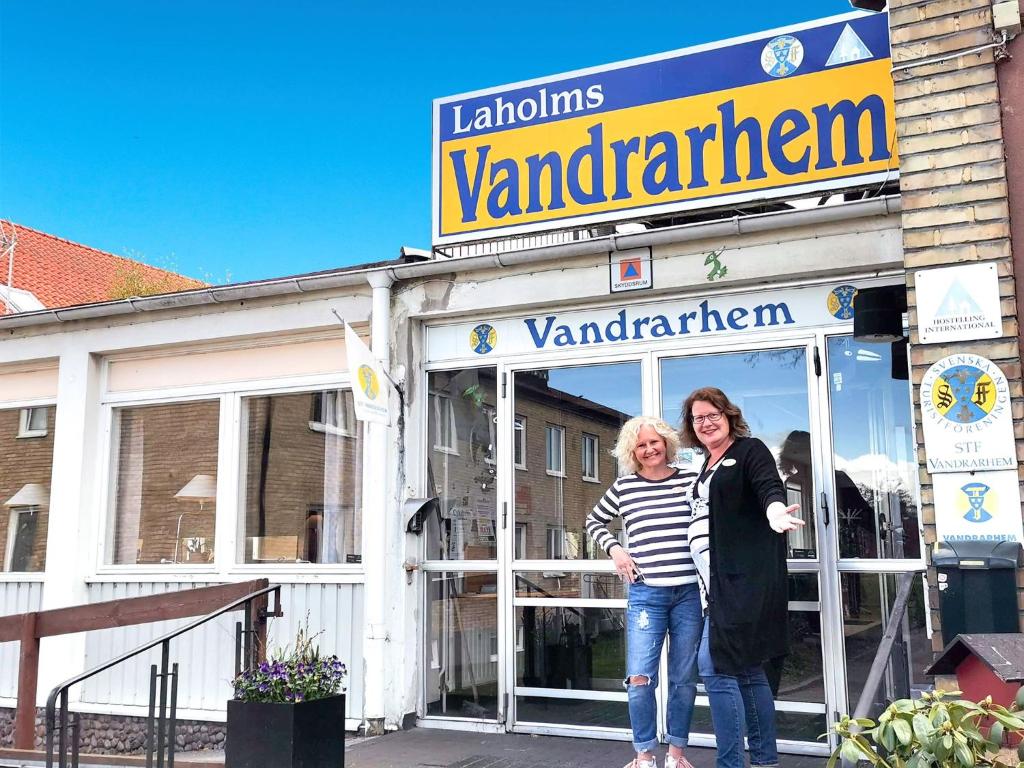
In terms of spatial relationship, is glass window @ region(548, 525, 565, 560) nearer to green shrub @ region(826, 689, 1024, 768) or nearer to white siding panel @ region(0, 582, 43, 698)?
green shrub @ region(826, 689, 1024, 768)

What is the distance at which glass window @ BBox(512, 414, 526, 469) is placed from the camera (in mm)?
6523

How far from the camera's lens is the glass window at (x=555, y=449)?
21.0 feet

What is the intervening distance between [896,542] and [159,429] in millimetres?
5333

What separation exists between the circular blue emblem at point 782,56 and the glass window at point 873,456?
164cm

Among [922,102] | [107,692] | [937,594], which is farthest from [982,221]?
[107,692]

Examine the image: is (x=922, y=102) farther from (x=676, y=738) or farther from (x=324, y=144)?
(x=324, y=144)

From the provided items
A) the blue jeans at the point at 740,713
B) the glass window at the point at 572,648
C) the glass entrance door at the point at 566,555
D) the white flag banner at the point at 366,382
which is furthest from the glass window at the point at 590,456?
the blue jeans at the point at 740,713

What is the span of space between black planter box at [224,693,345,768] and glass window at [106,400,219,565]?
2.78 m

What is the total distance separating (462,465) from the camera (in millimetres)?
6777

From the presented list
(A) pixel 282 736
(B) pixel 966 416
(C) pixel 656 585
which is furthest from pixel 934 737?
(A) pixel 282 736

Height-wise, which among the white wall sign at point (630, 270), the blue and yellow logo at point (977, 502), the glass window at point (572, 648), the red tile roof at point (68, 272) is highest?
the red tile roof at point (68, 272)

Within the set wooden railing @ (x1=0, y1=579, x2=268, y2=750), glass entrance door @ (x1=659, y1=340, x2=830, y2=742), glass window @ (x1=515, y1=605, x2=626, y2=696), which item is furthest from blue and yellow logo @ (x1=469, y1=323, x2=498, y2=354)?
wooden railing @ (x1=0, y1=579, x2=268, y2=750)

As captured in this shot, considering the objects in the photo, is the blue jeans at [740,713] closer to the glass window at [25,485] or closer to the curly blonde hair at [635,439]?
the curly blonde hair at [635,439]

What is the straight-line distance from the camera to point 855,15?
5.85 metres
